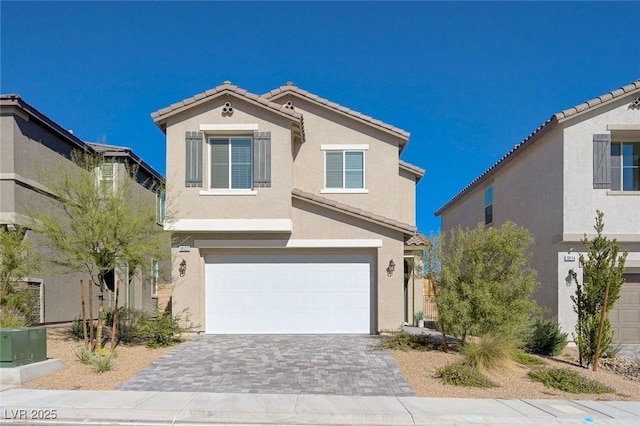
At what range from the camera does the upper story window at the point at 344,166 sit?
15609mm

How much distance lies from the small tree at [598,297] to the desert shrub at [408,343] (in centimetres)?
329

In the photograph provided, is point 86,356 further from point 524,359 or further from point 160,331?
point 524,359

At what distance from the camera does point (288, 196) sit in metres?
13.3

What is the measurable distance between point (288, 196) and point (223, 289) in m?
3.36

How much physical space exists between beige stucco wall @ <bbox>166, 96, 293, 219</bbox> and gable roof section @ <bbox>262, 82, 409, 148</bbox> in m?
2.73

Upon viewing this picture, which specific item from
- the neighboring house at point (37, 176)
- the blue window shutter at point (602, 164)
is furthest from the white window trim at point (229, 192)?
the blue window shutter at point (602, 164)

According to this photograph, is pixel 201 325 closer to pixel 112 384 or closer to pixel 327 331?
pixel 327 331

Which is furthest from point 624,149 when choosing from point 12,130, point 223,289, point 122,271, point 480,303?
point 12,130

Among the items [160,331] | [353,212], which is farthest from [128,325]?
[353,212]

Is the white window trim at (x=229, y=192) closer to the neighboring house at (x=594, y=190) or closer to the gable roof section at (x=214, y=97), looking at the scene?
the gable roof section at (x=214, y=97)

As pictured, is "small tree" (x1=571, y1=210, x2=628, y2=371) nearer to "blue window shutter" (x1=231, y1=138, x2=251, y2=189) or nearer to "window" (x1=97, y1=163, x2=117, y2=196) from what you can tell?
"blue window shutter" (x1=231, y1=138, x2=251, y2=189)

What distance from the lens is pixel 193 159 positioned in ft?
43.5

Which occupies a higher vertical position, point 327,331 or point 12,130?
point 12,130

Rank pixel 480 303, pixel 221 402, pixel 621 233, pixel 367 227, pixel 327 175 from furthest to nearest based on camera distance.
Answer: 1. pixel 327 175
2. pixel 367 227
3. pixel 621 233
4. pixel 480 303
5. pixel 221 402
